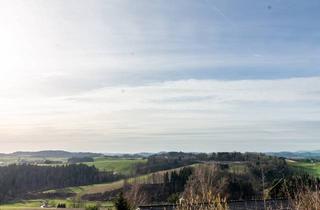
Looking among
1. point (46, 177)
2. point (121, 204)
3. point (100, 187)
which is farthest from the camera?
point (46, 177)

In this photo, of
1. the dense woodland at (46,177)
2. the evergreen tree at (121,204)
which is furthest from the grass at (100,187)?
the evergreen tree at (121,204)

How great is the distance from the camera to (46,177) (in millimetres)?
117938

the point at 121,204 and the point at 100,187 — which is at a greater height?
the point at 121,204

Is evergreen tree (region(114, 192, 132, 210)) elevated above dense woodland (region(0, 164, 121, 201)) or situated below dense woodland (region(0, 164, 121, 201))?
above

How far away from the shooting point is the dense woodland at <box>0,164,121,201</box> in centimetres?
10888

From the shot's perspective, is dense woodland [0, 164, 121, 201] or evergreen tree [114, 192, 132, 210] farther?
dense woodland [0, 164, 121, 201]

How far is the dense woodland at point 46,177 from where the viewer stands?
10888 centimetres

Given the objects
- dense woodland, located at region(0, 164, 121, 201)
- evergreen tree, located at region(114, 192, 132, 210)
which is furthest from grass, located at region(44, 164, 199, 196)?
evergreen tree, located at region(114, 192, 132, 210)

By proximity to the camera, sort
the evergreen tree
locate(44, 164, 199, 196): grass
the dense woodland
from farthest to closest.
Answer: the dense woodland, locate(44, 164, 199, 196): grass, the evergreen tree

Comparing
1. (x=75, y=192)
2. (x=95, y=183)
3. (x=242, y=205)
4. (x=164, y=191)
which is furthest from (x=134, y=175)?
(x=242, y=205)

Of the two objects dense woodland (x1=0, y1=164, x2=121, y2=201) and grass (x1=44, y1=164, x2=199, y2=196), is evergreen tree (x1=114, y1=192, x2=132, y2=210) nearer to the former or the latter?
grass (x1=44, y1=164, x2=199, y2=196)

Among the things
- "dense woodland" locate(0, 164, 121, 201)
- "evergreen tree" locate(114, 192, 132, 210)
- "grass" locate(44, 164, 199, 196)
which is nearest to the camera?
"evergreen tree" locate(114, 192, 132, 210)

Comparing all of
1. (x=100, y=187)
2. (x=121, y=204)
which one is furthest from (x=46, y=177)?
(x=121, y=204)

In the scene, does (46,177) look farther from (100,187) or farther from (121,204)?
(121,204)
